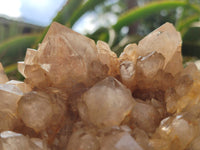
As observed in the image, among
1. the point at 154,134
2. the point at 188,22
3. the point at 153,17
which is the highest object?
the point at 154,134

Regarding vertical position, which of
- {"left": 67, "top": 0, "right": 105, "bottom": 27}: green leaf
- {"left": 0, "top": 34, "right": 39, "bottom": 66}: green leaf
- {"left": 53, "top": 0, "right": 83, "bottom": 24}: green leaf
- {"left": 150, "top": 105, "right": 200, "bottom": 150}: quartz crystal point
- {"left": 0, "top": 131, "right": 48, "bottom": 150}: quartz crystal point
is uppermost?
{"left": 0, "top": 131, "right": 48, "bottom": 150}: quartz crystal point

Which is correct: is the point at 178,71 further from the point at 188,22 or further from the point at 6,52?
the point at 188,22

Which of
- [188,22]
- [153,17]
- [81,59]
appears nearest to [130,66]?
[81,59]

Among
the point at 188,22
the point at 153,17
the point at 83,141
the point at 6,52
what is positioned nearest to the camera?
the point at 83,141

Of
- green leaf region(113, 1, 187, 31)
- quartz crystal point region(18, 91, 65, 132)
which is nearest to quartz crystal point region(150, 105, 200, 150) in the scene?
quartz crystal point region(18, 91, 65, 132)

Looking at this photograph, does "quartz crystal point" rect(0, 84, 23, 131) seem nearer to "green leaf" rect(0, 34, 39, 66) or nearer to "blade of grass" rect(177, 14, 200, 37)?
"green leaf" rect(0, 34, 39, 66)

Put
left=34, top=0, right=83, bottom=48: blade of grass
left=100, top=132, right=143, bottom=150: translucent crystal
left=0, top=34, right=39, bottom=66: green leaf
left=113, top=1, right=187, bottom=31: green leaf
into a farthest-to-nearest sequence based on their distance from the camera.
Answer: left=113, top=1, right=187, bottom=31: green leaf
left=0, top=34, right=39, bottom=66: green leaf
left=34, top=0, right=83, bottom=48: blade of grass
left=100, top=132, right=143, bottom=150: translucent crystal

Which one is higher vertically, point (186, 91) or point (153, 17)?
point (186, 91)

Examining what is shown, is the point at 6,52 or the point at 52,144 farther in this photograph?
the point at 6,52
